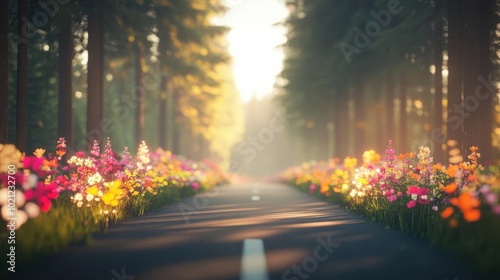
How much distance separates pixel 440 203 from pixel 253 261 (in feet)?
12.7

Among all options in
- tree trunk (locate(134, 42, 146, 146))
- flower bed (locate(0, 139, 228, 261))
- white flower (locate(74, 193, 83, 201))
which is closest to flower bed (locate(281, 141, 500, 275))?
flower bed (locate(0, 139, 228, 261))

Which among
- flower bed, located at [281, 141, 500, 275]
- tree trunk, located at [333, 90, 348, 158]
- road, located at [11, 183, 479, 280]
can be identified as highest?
tree trunk, located at [333, 90, 348, 158]

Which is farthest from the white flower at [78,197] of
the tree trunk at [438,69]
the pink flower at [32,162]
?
the tree trunk at [438,69]

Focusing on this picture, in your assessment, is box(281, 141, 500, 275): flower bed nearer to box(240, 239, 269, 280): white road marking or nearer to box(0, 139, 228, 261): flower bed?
box(240, 239, 269, 280): white road marking

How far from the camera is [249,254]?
5578 mm

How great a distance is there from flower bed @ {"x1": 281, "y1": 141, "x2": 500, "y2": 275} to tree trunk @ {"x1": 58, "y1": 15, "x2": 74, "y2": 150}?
1029 cm

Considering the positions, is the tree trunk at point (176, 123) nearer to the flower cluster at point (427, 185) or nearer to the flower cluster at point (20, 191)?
the flower cluster at point (427, 185)

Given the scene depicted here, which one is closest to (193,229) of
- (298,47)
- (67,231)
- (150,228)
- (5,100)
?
(150,228)

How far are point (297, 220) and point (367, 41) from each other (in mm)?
13149

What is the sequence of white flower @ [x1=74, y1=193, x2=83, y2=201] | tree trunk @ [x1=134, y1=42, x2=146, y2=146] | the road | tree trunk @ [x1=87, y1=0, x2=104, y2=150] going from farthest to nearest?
tree trunk @ [x1=134, y1=42, x2=146, y2=146], tree trunk @ [x1=87, y1=0, x2=104, y2=150], white flower @ [x1=74, y1=193, x2=83, y2=201], the road

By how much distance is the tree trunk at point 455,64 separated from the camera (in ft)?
36.9

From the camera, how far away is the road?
15.6 ft

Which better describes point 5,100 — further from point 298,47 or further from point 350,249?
point 298,47

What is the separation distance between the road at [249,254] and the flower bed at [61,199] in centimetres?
34
